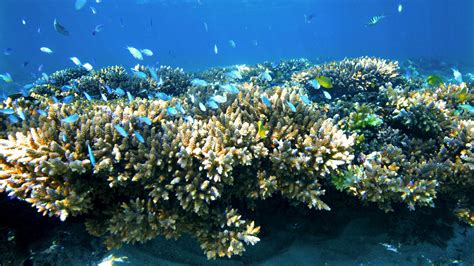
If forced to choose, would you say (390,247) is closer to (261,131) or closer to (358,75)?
(261,131)

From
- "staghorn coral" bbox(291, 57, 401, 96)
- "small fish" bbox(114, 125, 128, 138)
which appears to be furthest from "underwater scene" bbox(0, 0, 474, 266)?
"staghorn coral" bbox(291, 57, 401, 96)

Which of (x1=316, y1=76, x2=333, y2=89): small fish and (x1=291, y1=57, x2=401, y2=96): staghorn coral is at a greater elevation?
(x1=291, y1=57, x2=401, y2=96): staghorn coral

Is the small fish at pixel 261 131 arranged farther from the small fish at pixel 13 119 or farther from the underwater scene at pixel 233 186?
the small fish at pixel 13 119

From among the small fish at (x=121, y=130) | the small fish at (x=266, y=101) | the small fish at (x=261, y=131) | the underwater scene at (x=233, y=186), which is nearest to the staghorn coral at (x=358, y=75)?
the underwater scene at (x=233, y=186)

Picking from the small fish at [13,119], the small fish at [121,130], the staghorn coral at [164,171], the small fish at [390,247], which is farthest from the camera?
the small fish at [390,247]

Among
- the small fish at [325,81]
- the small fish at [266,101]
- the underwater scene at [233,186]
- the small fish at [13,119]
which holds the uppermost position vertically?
the small fish at [325,81]

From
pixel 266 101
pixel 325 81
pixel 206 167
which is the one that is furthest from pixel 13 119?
pixel 325 81

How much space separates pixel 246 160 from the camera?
3.67 m

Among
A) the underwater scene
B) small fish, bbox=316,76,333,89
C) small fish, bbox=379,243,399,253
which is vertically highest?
small fish, bbox=316,76,333,89

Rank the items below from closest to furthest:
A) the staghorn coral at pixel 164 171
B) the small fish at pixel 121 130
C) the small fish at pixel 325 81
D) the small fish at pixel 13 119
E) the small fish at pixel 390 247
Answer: the staghorn coral at pixel 164 171
the small fish at pixel 121 130
the small fish at pixel 13 119
the small fish at pixel 390 247
the small fish at pixel 325 81

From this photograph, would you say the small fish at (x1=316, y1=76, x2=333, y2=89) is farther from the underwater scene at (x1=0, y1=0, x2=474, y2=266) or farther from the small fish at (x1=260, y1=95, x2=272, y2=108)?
the small fish at (x1=260, y1=95, x2=272, y2=108)

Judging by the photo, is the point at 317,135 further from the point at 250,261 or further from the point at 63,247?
the point at 63,247

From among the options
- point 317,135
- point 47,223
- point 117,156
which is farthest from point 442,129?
point 47,223

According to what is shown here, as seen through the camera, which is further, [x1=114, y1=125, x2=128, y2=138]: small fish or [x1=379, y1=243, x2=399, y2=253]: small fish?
[x1=379, y1=243, x2=399, y2=253]: small fish
